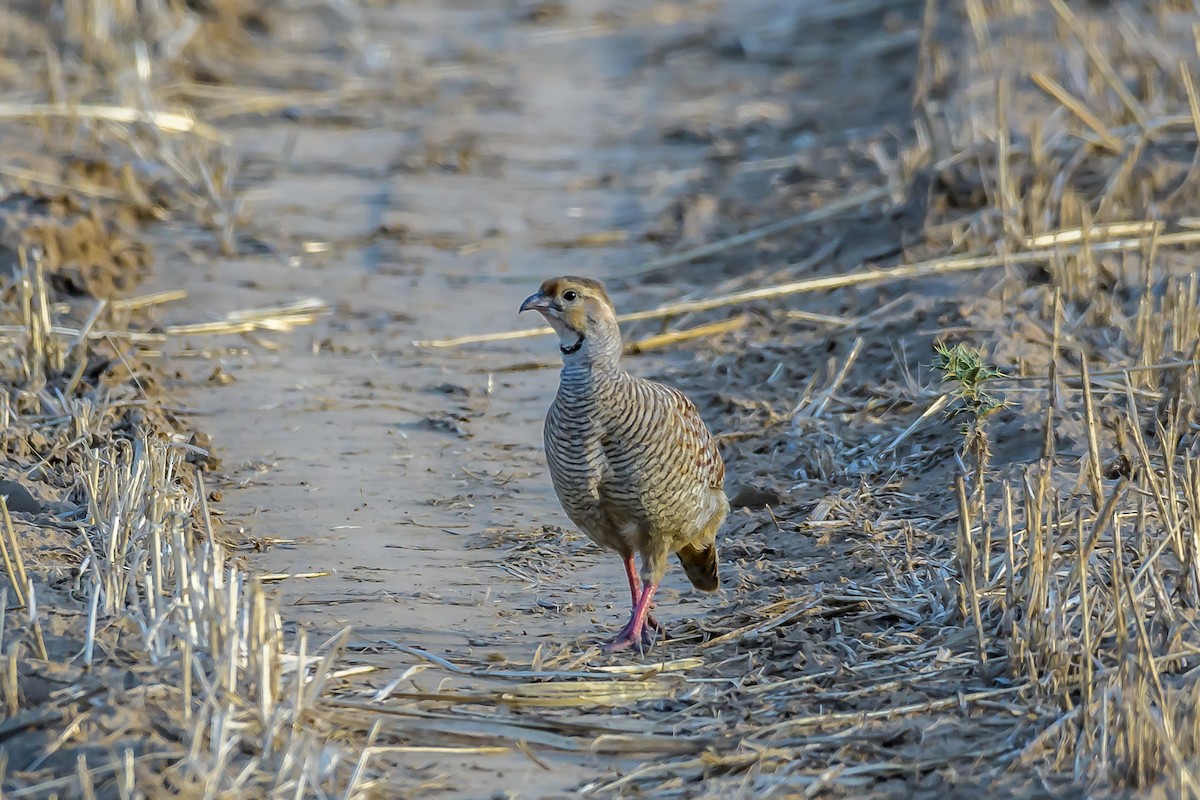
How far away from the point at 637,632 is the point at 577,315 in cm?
110

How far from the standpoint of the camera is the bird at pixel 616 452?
17.3 ft

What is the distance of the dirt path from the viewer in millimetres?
5781

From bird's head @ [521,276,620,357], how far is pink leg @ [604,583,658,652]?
865 millimetres

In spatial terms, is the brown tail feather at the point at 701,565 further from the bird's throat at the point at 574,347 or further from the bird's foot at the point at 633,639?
the bird's throat at the point at 574,347

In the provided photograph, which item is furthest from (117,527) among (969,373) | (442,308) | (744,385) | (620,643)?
(442,308)

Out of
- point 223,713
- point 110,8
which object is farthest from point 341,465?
point 110,8

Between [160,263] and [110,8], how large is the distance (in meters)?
4.25

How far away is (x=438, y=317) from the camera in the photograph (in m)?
8.79

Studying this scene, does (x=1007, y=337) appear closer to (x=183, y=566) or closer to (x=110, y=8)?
(x=183, y=566)

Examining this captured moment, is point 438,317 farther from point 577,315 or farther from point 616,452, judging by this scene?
point 616,452

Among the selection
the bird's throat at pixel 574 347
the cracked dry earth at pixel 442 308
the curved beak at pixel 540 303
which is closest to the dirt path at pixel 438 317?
the cracked dry earth at pixel 442 308

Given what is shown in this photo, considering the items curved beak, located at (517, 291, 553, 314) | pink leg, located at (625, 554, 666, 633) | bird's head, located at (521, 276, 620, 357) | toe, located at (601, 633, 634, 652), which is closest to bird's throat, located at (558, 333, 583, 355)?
bird's head, located at (521, 276, 620, 357)

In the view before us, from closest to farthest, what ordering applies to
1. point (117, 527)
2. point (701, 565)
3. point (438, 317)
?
point (117, 527)
point (701, 565)
point (438, 317)

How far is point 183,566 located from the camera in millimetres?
4438
